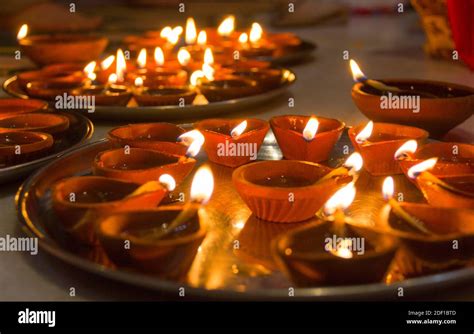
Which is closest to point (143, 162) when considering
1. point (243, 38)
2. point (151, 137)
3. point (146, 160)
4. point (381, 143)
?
point (146, 160)

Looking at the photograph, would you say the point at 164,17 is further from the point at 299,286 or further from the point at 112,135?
the point at 299,286

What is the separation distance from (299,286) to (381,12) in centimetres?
244

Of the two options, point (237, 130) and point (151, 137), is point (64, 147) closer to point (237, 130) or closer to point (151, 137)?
point (151, 137)

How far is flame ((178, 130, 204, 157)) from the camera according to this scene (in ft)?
2.83

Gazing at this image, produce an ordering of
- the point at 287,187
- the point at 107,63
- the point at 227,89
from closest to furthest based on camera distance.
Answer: the point at 287,187
the point at 227,89
the point at 107,63

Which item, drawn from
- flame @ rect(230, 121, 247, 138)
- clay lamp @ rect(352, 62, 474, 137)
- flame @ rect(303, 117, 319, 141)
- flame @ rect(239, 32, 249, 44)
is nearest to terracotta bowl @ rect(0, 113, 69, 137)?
flame @ rect(230, 121, 247, 138)

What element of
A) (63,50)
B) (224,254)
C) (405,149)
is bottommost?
(224,254)

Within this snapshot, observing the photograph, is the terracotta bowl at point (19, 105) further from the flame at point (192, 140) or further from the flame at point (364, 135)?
the flame at point (364, 135)

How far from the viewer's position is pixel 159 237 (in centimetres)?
64

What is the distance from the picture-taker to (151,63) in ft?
5.15

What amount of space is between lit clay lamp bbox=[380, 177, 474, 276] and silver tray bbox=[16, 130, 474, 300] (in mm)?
17

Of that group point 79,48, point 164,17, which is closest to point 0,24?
point 164,17

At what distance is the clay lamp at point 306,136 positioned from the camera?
3.14ft

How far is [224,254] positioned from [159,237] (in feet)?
0.31
